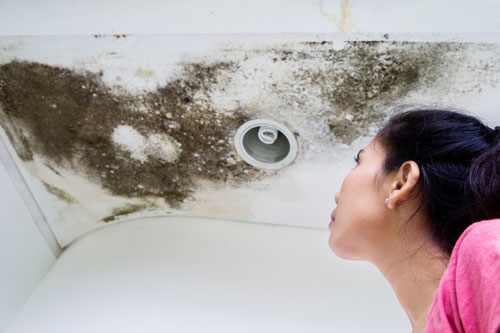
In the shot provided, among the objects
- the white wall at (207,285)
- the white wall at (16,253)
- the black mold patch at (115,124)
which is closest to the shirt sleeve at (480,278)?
the black mold patch at (115,124)

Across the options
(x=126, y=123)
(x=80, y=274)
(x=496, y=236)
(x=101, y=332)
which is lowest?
(x=496, y=236)

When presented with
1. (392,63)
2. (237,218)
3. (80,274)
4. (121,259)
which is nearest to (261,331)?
(237,218)

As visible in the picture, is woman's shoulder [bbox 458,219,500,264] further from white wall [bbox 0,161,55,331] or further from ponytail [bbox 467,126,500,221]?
white wall [bbox 0,161,55,331]

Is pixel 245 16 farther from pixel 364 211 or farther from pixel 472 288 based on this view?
pixel 472 288

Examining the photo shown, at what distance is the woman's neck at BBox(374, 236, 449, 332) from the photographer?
0.71 metres

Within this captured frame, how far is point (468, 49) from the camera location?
84 cm

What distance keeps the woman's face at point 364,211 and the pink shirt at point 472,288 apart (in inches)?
9.7

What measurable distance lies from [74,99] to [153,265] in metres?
0.57

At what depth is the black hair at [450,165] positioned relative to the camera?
0.64 meters

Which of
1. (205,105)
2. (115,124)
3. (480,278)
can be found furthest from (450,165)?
(115,124)

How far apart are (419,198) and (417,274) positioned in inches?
5.5

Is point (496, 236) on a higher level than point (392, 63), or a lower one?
lower

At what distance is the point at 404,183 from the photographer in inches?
28.2

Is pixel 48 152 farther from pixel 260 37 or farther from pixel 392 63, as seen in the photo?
pixel 392 63
